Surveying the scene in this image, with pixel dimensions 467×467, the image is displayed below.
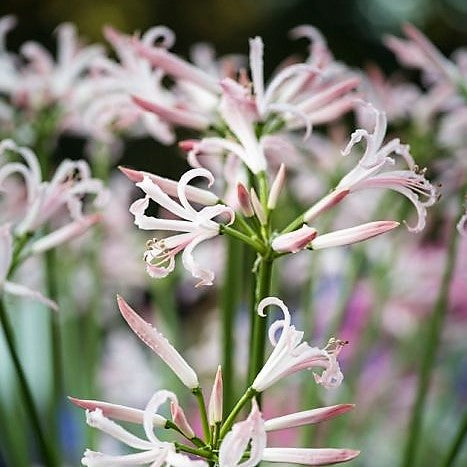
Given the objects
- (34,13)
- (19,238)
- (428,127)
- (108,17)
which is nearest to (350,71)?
(428,127)

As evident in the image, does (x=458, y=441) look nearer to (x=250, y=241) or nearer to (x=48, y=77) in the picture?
(x=250, y=241)

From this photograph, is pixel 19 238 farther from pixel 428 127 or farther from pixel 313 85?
pixel 428 127

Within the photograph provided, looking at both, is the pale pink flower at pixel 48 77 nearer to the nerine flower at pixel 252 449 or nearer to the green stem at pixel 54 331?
the green stem at pixel 54 331

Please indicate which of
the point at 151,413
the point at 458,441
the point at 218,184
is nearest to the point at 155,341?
the point at 151,413

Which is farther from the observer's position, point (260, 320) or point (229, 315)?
point (229, 315)

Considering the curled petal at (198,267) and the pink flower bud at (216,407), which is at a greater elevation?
the curled petal at (198,267)

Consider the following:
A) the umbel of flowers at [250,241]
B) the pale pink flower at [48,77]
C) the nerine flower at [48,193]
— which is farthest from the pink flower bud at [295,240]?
the pale pink flower at [48,77]
